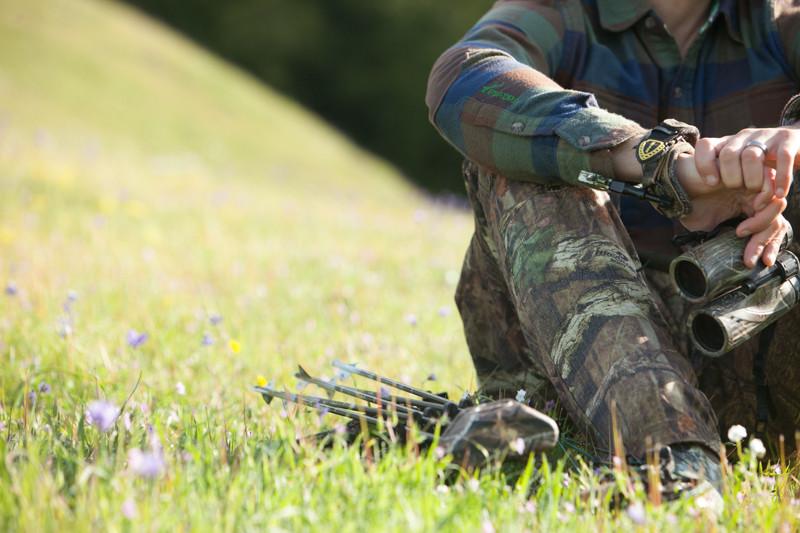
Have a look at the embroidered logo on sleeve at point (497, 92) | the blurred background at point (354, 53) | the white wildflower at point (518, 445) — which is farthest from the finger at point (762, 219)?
the blurred background at point (354, 53)

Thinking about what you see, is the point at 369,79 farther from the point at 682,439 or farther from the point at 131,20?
the point at 682,439

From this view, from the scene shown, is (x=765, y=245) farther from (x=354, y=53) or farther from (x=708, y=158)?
(x=354, y=53)

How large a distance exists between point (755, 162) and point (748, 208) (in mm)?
152

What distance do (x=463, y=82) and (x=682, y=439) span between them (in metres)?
1.27

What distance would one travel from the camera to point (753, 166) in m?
2.22

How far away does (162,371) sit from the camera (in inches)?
148

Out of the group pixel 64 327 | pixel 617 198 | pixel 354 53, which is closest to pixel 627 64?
pixel 617 198

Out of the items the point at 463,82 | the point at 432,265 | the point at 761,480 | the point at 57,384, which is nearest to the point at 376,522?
the point at 761,480

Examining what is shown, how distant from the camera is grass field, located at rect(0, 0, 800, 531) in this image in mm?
1753

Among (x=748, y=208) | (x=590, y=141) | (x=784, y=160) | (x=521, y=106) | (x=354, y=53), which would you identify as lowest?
(x=748, y=208)

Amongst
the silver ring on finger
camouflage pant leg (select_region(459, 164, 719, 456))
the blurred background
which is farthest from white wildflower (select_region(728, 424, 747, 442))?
the blurred background

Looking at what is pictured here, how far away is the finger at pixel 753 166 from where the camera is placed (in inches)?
87.4

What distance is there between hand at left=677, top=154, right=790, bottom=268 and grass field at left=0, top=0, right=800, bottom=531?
0.60 metres

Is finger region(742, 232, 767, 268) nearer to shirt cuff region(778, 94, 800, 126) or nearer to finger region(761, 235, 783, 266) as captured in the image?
finger region(761, 235, 783, 266)
